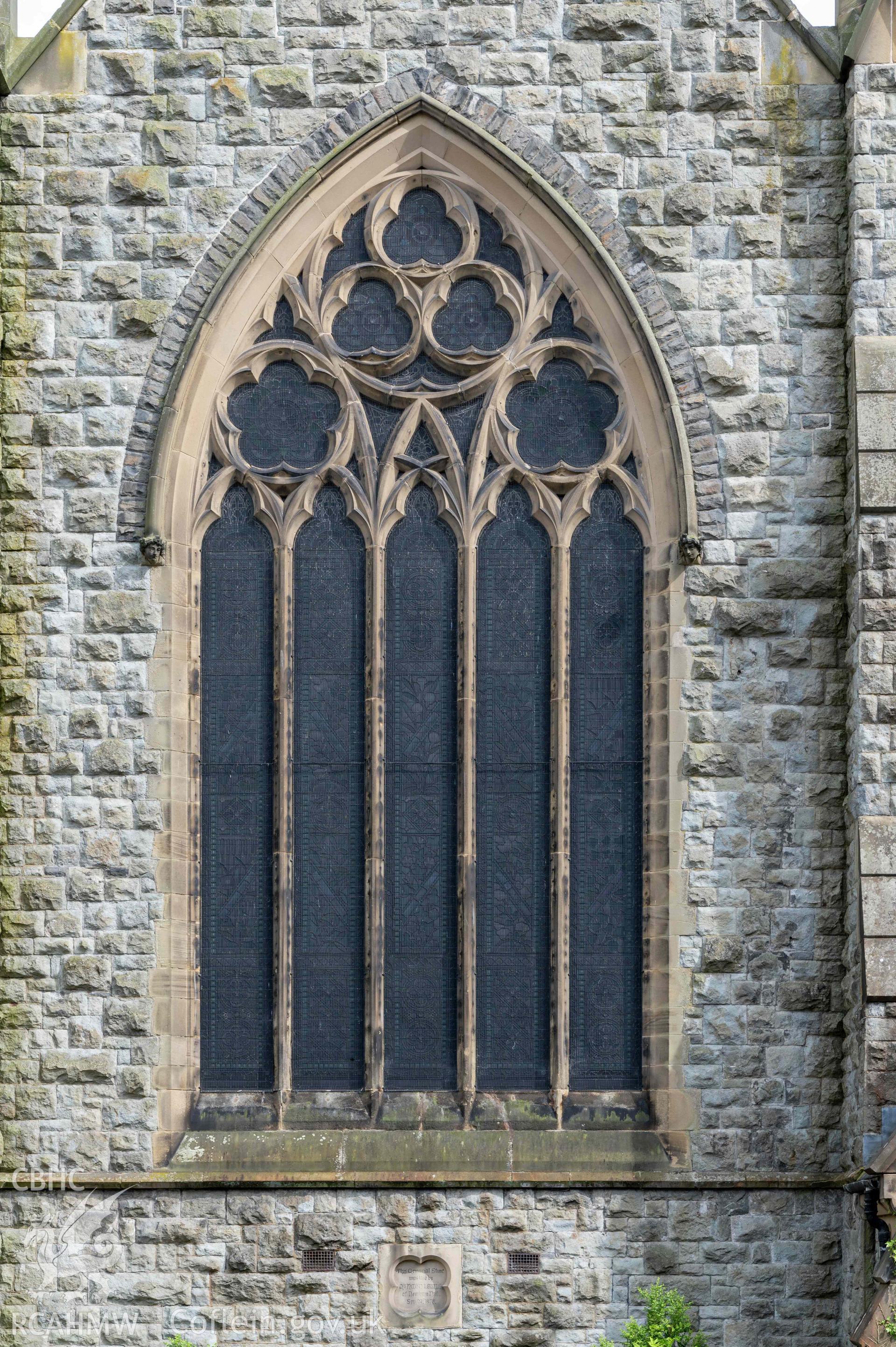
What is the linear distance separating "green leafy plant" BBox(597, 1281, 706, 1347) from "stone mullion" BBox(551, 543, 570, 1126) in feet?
3.67

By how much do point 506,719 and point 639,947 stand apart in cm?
155

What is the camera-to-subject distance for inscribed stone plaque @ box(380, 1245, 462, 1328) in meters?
11.1

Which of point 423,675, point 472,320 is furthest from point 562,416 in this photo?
point 423,675

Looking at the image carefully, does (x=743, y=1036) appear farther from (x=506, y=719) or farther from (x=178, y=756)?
(x=178, y=756)

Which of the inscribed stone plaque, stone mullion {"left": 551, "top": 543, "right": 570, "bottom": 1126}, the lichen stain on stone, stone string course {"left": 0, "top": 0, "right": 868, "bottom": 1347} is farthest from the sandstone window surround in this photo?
the lichen stain on stone

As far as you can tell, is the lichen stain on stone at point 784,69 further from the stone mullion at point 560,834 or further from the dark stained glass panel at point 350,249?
the stone mullion at point 560,834

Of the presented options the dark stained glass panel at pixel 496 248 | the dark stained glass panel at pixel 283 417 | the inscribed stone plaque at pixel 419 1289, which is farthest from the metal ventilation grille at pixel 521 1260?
the dark stained glass panel at pixel 496 248

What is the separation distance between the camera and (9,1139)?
1131 centimetres

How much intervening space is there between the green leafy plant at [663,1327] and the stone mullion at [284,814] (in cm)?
234

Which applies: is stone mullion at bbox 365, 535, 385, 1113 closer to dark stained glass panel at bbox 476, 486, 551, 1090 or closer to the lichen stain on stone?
dark stained glass panel at bbox 476, 486, 551, 1090

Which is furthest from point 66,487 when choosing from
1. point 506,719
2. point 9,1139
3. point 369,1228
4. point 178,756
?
point 369,1228

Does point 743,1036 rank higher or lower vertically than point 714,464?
lower

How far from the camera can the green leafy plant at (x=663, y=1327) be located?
10906mm

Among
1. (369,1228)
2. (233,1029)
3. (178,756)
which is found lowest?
(369,1228)
